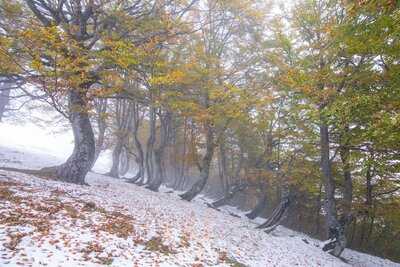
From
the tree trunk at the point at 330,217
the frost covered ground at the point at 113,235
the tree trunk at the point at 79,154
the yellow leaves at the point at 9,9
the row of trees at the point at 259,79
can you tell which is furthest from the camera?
the tree trunk at the point at 79,154

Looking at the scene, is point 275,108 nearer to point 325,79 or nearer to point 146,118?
point 325,79

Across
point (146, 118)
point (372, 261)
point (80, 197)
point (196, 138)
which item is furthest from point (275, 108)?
point (146, 118)

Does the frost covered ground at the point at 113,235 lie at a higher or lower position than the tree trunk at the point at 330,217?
lower

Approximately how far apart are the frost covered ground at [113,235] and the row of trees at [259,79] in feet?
10.4

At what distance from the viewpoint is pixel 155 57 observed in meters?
16.0

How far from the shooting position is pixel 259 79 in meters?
20.6

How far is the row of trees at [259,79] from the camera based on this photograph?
1112 centimetres

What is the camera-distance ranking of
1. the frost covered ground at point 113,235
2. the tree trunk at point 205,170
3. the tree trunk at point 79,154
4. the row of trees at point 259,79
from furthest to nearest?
the tree trunk at point 205,170
the tree trunk at point 79,154
the row of trees at point 259,79
the frost covered ground at point 113,235

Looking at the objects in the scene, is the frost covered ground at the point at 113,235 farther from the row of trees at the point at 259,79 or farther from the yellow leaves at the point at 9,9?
the yellow leaves at the point at 9,9

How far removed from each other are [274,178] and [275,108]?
473cm

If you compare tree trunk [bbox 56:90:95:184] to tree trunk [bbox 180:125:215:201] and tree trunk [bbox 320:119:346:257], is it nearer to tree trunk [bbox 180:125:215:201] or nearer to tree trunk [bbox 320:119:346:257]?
tree trunk [bbox 180:125:215:201]

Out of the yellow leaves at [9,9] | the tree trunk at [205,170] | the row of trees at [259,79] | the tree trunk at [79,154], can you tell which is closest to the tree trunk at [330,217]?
the row of trees at [259,79]

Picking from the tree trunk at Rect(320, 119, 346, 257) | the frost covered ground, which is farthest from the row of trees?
the frost covered ground

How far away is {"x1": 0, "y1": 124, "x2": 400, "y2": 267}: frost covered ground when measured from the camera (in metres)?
7.13
